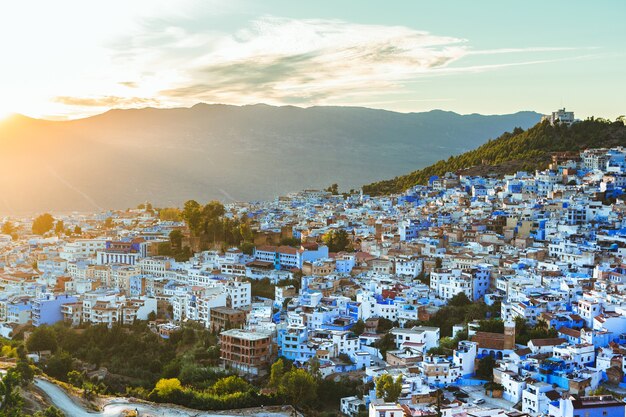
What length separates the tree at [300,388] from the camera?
14.1m

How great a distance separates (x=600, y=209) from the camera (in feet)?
76.4

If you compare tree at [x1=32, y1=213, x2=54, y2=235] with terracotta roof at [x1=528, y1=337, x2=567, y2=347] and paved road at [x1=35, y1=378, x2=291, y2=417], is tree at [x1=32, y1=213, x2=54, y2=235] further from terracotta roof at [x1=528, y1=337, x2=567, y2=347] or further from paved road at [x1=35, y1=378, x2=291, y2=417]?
terracotta roof at [x1=528, y1=337, x2=567, y2=347]

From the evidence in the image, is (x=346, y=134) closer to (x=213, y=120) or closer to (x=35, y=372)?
(x=213, y=120)

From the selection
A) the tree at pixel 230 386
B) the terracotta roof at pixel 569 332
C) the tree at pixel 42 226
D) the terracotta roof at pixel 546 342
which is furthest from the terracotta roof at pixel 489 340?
the tree at pixel 42 226

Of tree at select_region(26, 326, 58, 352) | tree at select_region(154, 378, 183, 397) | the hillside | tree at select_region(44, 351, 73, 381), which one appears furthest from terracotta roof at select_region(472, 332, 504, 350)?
the hillside

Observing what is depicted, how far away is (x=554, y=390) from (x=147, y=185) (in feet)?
155

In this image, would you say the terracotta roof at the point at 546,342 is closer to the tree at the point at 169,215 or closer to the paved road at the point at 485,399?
the paved road at the point at 485,399

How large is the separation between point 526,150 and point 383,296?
19.0m

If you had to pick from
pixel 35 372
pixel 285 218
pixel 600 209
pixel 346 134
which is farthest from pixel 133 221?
pixel 346 134

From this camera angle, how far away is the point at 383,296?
1762 cm

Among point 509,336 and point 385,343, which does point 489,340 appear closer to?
point 509,336

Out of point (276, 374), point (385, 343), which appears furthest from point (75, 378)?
point (385, 343)

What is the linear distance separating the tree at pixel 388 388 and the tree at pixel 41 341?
26.9 ft

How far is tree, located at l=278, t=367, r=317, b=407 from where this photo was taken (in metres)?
14.1
